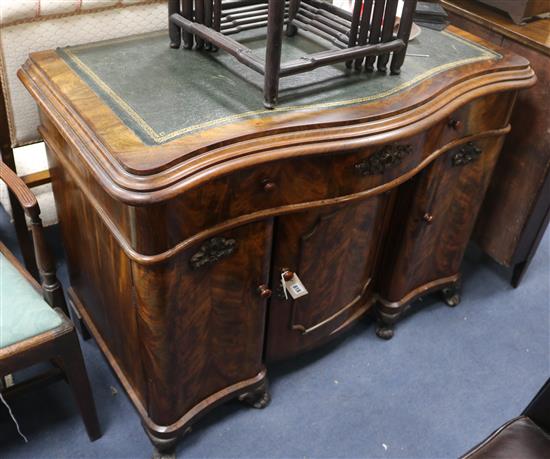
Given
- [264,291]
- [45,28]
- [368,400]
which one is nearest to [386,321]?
[368,400]

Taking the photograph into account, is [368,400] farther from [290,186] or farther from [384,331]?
[290,186]

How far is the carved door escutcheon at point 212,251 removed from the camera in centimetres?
89

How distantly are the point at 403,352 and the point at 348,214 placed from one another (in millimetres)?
517

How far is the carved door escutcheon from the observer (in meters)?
0.89

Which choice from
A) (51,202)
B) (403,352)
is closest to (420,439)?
(403,352)

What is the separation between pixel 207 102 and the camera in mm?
911

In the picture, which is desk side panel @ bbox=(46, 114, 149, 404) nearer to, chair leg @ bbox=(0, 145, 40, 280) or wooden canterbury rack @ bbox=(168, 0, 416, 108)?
chair leg @ bbox=(0, 145, 40, 280)

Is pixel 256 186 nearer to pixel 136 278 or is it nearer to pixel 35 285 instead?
pixel 136 278

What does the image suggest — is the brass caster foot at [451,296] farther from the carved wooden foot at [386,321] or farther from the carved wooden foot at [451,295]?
the carved wooden foot at [386,321]

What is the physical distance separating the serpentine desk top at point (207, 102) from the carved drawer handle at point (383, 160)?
0.05 metres

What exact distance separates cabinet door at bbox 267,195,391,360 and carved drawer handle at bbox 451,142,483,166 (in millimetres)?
166

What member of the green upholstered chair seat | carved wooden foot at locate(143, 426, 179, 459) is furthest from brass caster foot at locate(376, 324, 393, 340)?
the green upholstered chair seat

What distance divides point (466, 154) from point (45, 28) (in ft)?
2.78

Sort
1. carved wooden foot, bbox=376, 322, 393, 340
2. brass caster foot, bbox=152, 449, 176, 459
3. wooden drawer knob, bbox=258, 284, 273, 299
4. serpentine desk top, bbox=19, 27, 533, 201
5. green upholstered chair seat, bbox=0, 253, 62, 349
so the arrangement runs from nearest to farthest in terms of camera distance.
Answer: serpentine desk top, bbox=19, 27, 533, 201 < green upholstered chair seat, bbox=0, 253, 62, 349 < wooden drawer knob, bbox=258, 284, 273, 299 < brass caster foot, bbox=152, 449, 176, 459 < carved wooden foot, bbox=376, 322, 393, 340
